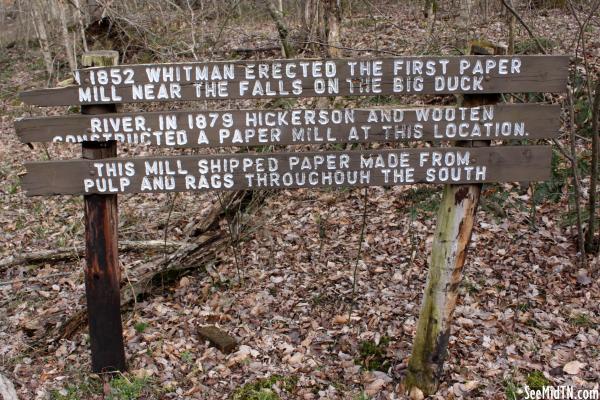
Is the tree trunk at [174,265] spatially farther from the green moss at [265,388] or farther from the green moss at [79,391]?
the green moss at [265,388]

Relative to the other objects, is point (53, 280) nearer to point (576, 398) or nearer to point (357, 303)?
point (357, 303)

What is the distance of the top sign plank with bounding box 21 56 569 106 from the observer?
146 inches

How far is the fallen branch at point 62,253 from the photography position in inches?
276

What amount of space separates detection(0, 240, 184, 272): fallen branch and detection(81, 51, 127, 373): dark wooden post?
249 centimetres

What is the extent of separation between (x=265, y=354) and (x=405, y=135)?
8.01ft

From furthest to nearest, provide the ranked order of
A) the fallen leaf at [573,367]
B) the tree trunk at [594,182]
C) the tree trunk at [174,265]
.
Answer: the tree trunk at [174,265] → the tree trunk at [594,182] → the fallen leaf at [573,367]

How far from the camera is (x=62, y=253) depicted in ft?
23.4

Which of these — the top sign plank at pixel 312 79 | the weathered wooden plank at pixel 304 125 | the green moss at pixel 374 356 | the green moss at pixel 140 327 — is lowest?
the green moss at pixel 140 327

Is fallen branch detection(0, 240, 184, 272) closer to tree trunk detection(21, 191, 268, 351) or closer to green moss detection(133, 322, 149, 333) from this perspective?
tree trunk detection(21, 191, 268, 351)

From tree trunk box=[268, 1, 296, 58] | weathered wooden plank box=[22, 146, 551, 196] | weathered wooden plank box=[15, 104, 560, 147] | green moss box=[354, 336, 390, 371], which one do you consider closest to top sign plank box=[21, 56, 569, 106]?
weathered wooden plank box=[15, 104, 560, 147]

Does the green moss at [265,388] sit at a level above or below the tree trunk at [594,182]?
below

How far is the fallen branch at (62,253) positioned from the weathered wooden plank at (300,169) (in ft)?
10.1

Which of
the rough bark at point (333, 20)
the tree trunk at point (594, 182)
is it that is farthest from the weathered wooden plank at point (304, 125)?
the rough bark at point (333, 20)

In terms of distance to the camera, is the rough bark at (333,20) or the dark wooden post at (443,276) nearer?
the dark wooden post at (443,276)
